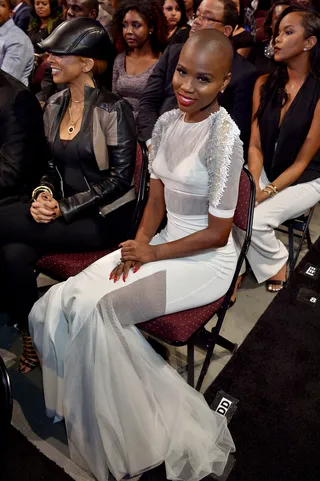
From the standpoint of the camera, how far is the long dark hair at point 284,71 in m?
2.38

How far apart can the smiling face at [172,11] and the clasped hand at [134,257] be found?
2491 millimetres

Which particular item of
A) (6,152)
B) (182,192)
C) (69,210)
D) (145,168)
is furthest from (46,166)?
(182,192)

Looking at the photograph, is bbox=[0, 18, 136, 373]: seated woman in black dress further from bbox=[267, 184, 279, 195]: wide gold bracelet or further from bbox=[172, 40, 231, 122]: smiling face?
bbox=[267, 184, 279, 195]: wide gold bracelet

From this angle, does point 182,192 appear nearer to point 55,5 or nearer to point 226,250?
point 226,250

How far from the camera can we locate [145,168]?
1990mm

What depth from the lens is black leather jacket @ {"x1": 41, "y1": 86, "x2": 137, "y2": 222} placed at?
189 cm

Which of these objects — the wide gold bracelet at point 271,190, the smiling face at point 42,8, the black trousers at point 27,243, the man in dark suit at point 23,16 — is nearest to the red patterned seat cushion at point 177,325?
the black trousers at point 27,243

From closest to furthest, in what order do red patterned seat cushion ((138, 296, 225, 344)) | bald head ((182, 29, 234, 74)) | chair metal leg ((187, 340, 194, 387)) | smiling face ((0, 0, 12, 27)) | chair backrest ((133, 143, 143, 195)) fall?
1. bald head ((182, 29, 234, 74))
2. red patterned seat cushion ((138, 296, 225, 344))
3. chair metal leg ((187, 340, 194, 387))
4. chair backrest ((133, 143, 143, 195))
5. smiling face ((0, 0, 12, 27))

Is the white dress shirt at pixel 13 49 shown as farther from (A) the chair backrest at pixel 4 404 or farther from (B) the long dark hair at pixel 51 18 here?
(A) the chair backrest at pixel 4 404

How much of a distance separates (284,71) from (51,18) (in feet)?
9.12

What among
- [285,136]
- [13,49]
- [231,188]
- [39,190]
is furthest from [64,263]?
[13,49]

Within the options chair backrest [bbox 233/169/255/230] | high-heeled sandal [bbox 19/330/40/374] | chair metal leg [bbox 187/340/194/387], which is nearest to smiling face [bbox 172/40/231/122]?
chair backrest [bbox 233/169/255/230]

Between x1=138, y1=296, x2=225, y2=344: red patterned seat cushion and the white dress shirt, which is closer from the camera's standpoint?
x1=138, y1=296, x2=225, y2=344: red patterned seat cushion

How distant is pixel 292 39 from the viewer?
7.84 ft
